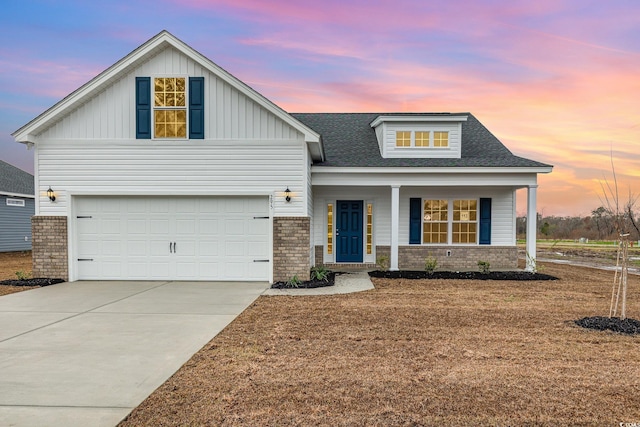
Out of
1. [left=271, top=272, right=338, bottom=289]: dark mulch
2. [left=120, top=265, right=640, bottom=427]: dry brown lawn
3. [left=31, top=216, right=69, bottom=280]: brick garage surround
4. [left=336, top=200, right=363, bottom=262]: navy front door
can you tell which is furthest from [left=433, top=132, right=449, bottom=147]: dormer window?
[left=31, top=216, right=69, bottom=280]: brick garage surround

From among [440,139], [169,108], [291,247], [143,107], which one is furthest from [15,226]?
[440,139]

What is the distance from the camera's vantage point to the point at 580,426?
3195 mm

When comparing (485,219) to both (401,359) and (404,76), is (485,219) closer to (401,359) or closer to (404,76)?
(404,76)

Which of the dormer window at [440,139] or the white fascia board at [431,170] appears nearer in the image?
the white fascia board at [431,170]

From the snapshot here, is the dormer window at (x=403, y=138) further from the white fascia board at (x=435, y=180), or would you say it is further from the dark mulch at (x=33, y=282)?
the dark mulch at (x=33, y=282)

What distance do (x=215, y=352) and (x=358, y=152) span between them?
34.4ft

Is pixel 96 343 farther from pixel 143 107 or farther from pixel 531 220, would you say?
pixel 531 220

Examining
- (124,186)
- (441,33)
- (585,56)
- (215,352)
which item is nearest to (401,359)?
(215,352)

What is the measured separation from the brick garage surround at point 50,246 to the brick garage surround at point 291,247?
567 centimetres

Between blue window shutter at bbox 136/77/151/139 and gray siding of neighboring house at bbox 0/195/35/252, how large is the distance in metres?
15.9

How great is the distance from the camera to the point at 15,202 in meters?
22.1

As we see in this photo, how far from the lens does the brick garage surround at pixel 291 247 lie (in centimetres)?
1059

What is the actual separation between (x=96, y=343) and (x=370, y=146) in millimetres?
11579

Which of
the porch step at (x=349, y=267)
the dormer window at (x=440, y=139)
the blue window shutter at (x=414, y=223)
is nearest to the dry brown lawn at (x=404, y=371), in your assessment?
the porch step at (x=349, y=267)
